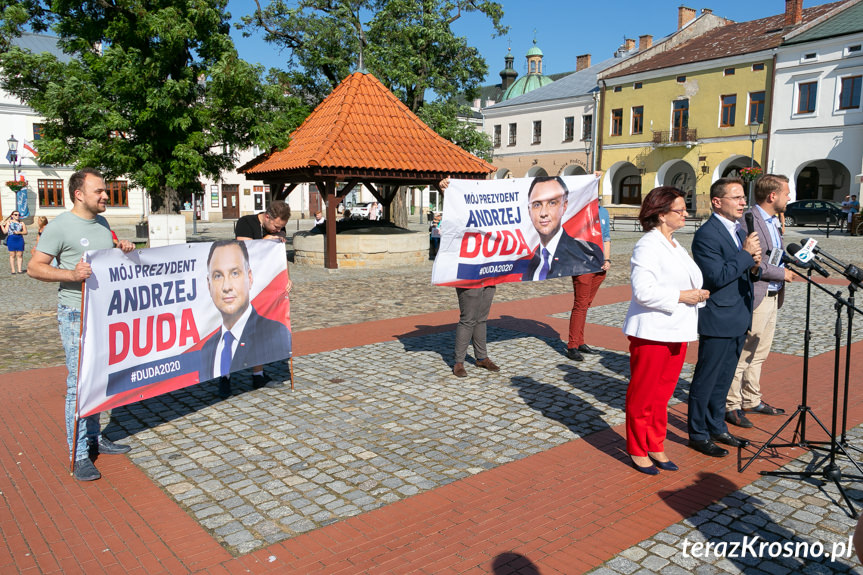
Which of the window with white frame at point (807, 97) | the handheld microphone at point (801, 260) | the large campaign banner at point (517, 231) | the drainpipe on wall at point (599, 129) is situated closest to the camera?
the handheld microphone at point (801, 260)

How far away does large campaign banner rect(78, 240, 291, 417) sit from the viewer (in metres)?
4.60

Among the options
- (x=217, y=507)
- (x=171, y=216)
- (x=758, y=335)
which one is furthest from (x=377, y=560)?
(x=171, y=216)

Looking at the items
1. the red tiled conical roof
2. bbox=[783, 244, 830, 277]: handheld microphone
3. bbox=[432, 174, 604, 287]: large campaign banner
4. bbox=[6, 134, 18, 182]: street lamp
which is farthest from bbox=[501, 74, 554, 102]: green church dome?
bbox=[783, 244, 830, 277]: handheld microphone

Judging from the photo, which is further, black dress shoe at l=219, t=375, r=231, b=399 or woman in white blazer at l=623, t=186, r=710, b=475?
black dress shoe at l=219, t=375, r=231, b=399

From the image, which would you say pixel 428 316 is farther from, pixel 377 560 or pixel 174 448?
pixel 377 560

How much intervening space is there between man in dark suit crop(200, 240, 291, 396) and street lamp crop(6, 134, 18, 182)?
3286cm

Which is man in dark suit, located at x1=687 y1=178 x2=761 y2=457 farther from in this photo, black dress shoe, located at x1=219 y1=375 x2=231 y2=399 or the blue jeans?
the blue jeans

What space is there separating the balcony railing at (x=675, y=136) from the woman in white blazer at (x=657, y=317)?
40.7m

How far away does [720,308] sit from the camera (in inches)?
187

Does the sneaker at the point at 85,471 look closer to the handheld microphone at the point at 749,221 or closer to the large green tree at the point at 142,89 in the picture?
the handheld microphone at the point at 749,221

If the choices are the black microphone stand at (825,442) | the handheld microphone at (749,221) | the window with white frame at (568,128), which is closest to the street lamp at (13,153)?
the window with white frame at (568,128)

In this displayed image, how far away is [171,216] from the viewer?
59.0 feet

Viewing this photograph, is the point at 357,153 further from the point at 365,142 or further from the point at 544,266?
the point at 544,266

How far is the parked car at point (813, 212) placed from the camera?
32.3 m
